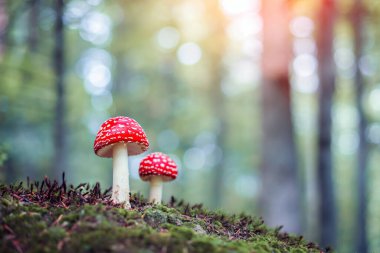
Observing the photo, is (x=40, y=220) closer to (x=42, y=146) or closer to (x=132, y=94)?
(x=42, y=146)

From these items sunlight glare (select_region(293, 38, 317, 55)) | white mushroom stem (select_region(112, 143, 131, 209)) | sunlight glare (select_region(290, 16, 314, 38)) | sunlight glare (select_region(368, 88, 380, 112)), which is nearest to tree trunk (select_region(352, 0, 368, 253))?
sunlight glare (select_region(290, 16, 314, 38))

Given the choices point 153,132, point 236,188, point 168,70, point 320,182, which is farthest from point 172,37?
point 236,188

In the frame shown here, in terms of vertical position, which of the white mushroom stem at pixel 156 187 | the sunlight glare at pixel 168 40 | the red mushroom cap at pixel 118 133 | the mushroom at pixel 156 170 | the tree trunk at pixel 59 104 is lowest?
the white mushroom stem at pixel 156 187

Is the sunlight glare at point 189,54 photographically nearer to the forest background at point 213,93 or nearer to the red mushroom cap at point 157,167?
the forest background at point 213,93

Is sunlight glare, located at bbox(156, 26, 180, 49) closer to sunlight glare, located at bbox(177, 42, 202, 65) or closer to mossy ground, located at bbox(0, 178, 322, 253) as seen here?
sunlight glare, located at bbox(177, 42, 202, 65)

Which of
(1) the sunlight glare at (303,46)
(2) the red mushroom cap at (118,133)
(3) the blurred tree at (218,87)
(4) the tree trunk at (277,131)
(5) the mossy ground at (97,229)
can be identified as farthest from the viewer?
(3) the blurred tree at (218,87)

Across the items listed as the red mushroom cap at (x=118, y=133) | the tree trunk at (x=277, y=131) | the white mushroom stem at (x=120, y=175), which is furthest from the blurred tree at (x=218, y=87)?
the red mushroom cap at (x=118, y=133)
